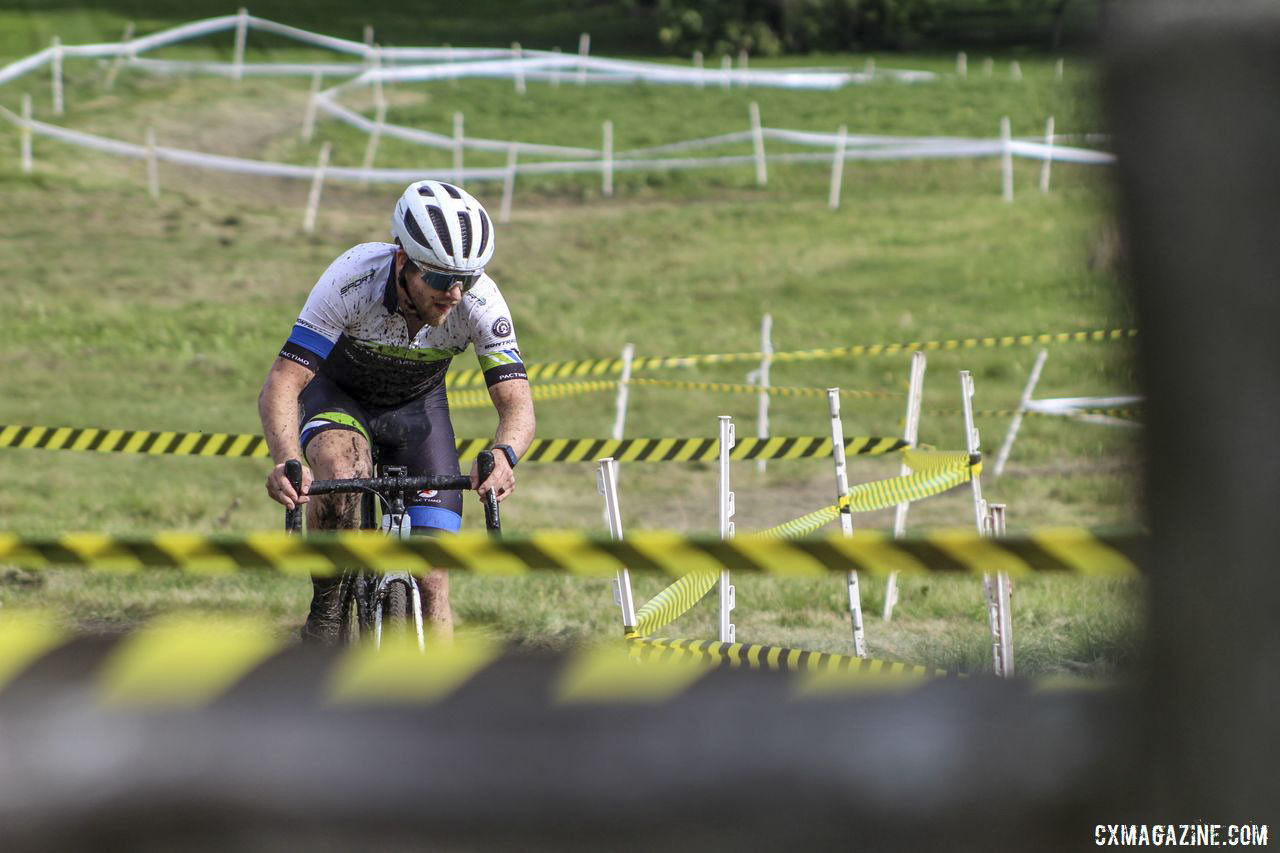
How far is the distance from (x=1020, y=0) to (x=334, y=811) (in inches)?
2060

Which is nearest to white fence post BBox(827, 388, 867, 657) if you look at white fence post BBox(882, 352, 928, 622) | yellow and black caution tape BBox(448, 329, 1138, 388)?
white fence post BBox(882, 352, 928, 622)

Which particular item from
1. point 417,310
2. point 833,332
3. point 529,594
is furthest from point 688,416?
point 417,310

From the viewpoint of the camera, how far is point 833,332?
57.8 ft

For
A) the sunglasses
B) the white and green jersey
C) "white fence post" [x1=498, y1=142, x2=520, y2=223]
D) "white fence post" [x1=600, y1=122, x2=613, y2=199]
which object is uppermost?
"white fence post" [x1=600, y1=122, x2=613, y2=199]

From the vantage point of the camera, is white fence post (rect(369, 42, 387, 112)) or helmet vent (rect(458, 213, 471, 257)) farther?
white fence post (rect(369, 42, 387, 112))

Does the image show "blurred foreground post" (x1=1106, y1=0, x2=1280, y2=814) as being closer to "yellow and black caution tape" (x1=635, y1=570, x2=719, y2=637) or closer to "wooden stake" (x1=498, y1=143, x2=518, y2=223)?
"yellow and black caution tape" (x1=635, y1=570, x2=719, y2=637)

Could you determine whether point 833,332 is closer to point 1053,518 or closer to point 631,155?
point 1053,518

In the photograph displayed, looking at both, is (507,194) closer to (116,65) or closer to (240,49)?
(116,65)

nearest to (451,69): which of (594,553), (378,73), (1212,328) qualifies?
(378,73)

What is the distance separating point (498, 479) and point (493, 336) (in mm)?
730

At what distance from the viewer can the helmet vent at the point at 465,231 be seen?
16.0 feet

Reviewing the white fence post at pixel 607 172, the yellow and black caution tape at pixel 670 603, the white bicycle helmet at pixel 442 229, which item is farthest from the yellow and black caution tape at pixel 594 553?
the white fence post at pixel 607 172

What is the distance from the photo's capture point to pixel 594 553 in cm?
236

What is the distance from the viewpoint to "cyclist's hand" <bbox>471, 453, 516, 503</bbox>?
188 inches
